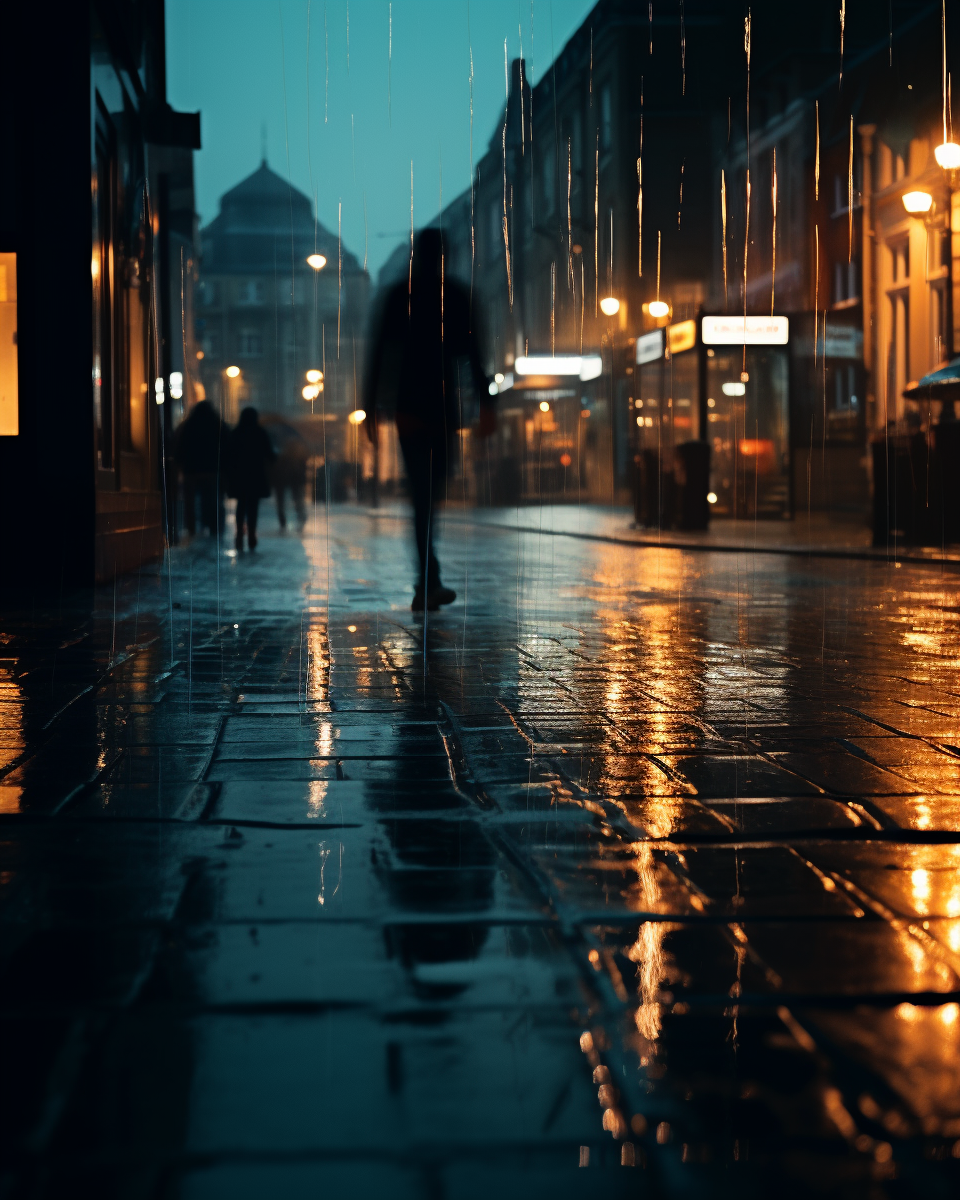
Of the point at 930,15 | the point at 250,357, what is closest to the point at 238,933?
the point at 930,15

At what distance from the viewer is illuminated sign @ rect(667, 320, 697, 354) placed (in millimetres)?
26763

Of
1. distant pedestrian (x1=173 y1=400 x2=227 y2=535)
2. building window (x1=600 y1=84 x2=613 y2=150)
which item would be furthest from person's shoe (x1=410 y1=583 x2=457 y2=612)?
building window (x1=600 y1=84 x2=613 y2=150)

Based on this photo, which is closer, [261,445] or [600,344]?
[261,445]

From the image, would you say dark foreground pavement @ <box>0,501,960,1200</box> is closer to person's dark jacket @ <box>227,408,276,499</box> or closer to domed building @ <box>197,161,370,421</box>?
person's dark jacket @ <box>227,408,276,499</box>

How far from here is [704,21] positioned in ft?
168

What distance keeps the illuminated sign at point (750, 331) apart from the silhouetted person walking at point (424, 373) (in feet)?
55.0

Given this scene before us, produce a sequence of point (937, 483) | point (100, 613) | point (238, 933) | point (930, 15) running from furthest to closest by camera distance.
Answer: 1. point (930, 15)
2. point (937, 483)
3. point (100, 613)
4. point (238, 933)

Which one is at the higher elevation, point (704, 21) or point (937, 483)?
point (704, 21)

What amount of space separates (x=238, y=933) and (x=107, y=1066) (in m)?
0.67

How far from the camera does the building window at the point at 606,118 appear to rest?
168ft

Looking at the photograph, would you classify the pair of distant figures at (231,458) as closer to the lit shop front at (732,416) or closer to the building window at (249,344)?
the lit shop front at (732,416)

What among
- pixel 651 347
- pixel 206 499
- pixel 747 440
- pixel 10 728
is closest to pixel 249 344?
pixel 747 440

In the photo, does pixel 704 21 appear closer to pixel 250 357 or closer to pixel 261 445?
pixel 261 445

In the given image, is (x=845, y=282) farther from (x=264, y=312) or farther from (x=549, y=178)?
(x=264, y=312)
